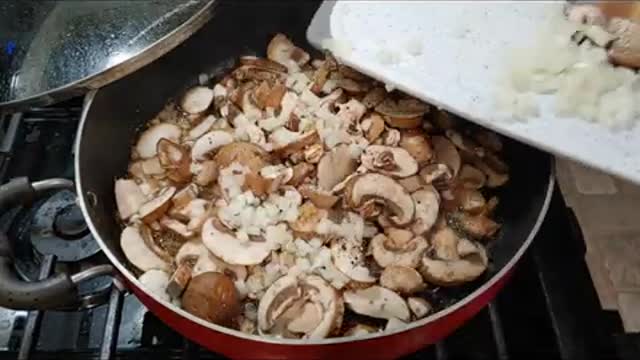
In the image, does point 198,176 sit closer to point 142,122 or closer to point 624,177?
point 142,122

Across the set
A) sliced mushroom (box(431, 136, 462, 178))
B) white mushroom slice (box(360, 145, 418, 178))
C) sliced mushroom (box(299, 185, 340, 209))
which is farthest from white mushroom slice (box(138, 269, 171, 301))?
sliced mushroom (box(431, 136, 462, 178))

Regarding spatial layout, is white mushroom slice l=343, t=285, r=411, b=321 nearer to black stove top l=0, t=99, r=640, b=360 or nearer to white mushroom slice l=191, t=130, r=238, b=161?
black stove top l=0, t=99, r=640, b=360

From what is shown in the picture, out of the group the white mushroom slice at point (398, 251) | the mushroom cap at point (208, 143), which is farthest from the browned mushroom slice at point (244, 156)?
the white mushroom slice at point (398, 251)

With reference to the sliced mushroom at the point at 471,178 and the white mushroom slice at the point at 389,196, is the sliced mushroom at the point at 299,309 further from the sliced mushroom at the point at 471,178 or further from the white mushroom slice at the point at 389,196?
the sliced mushroom at the point at 471,178

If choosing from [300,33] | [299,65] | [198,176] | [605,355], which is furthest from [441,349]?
[300,33]

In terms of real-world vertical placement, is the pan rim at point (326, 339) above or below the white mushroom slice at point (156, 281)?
above
